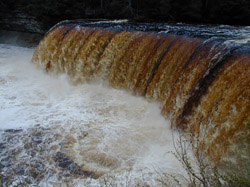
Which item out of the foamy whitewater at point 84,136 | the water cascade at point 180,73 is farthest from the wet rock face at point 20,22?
the foamy whitewater at point 84,136

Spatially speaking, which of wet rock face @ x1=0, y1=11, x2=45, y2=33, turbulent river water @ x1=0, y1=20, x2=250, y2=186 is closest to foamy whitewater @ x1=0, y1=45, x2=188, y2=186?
turbulent river water @ x1=0, y1=20, x2=250, y2=186

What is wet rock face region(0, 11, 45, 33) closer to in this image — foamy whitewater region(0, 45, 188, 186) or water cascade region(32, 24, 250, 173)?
water cascade region(32, 24, 250, 173)

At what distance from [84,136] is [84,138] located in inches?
2.5

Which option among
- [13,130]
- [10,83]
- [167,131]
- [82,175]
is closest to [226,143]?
[167,131]

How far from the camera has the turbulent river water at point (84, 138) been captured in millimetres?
3604

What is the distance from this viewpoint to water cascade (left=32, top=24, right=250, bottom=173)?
3645 mm

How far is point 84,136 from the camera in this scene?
4551 mm

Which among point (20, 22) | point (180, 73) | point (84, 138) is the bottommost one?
point (84, 138)

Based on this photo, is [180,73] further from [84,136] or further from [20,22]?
[20,22]

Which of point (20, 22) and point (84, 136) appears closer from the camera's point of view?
point (84, 136)

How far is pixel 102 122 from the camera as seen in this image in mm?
5059

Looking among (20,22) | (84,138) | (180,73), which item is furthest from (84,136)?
(20,22)

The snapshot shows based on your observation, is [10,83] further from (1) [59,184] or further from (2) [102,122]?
(1) [59,184]

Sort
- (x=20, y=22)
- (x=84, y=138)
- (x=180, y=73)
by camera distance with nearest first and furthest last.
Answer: (x=84, y=138) → (x=180, y=73) → (x=20, y=22)
